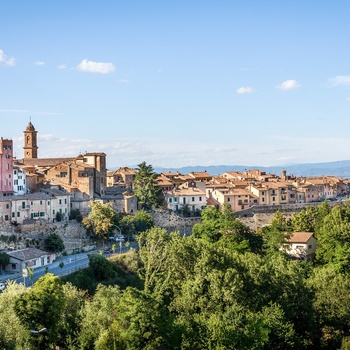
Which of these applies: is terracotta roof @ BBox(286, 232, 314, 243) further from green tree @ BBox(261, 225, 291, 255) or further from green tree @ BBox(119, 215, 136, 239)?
green tree @ BBox(119, 215, 136, 239)

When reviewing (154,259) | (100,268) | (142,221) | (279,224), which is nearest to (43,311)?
(154,259)

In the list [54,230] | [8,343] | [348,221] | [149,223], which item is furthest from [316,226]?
[8,343]

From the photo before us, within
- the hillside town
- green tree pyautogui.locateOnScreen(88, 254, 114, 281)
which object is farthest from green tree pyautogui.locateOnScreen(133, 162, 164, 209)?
green tree pyautogui.locateOnScreen(88, 254, 114, 281)

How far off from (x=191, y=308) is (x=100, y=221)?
27.3 m

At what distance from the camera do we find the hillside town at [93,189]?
6025 centimetres

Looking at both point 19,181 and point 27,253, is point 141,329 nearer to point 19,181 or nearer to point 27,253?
point 27,253

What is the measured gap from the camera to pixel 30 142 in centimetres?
8725

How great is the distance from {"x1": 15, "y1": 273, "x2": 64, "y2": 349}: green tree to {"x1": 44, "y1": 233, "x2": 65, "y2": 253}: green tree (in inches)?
865

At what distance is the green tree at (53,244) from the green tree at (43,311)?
21969mm

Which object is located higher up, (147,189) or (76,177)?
(76,177)

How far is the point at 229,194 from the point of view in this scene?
8094 cm

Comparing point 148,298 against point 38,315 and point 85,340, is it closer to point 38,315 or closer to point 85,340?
point 85,340

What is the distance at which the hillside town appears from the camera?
60.2 m

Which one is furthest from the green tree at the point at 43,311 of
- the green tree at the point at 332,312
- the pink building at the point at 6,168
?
the pink building at the point at 6,168
